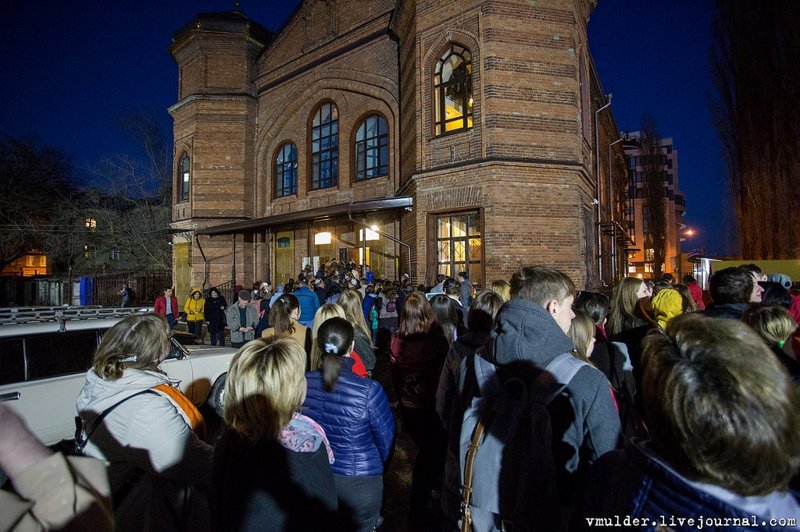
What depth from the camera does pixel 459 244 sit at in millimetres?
11742

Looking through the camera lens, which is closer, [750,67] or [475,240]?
[475,240]

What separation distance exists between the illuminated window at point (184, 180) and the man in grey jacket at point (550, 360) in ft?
75.4

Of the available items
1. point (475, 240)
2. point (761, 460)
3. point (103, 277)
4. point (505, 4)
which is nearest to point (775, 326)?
point (761, 460)

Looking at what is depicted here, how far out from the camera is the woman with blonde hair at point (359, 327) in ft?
13.6

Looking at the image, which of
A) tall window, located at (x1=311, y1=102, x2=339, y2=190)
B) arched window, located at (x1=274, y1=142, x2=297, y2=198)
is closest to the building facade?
tall window, located at (x1=311, y1=102, x2=339, y2=190)

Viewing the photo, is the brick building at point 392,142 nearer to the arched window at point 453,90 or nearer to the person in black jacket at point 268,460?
the arched window at point 453,90

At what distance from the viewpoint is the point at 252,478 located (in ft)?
5.67

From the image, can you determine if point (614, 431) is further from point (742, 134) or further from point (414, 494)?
point (742, 134)

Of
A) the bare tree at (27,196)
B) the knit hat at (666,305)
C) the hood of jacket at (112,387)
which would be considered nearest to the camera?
the hood of jacket at (112,387)

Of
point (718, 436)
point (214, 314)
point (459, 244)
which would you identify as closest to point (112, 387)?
point (718, 436)

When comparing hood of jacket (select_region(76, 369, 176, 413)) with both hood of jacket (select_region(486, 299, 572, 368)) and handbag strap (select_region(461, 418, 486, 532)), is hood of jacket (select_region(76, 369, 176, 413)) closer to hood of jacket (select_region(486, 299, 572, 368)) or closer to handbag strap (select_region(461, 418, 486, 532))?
handbag strap (select_region(461, 418, 486, 532))

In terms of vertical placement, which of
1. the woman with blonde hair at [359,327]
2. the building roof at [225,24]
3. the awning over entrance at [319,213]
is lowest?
the woman with blonde hair at [359,327]

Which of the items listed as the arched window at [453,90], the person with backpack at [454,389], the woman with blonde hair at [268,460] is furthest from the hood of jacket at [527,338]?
the arched window at [453,90]

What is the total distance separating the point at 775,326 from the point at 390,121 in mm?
15162
